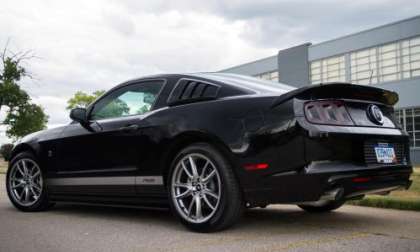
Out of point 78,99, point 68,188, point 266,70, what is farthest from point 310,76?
point 78,99

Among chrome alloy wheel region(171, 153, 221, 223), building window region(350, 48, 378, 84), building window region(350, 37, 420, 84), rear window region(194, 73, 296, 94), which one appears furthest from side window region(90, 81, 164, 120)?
building window region(350, 48, 378, 84)

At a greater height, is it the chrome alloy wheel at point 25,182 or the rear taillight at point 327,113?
the rear taillight at point 327,113

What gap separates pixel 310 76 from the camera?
37.2 metres

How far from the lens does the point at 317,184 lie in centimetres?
389

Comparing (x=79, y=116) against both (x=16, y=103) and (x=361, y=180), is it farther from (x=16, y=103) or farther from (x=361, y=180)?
(x=16, y=103)

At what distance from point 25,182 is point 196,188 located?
108 inches

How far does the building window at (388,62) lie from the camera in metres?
29.6

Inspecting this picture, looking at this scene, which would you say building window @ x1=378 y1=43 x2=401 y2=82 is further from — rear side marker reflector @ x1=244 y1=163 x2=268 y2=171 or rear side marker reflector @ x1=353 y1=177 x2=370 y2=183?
rear side marker reflector @ x1=244 y1=163 x2=268 y2=171

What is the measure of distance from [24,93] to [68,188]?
149ft

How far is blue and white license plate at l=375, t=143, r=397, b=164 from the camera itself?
4.31 m

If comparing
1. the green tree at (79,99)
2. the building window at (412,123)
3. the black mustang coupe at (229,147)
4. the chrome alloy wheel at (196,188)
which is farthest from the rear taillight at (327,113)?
the green tree at (79,99)

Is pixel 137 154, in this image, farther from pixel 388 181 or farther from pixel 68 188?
pixel 388 181

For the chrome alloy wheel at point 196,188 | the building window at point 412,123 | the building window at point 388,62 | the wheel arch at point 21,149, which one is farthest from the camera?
the building window at point 412,123

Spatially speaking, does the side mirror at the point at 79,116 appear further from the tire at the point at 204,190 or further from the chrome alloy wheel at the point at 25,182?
the tire at the point at 204,190
